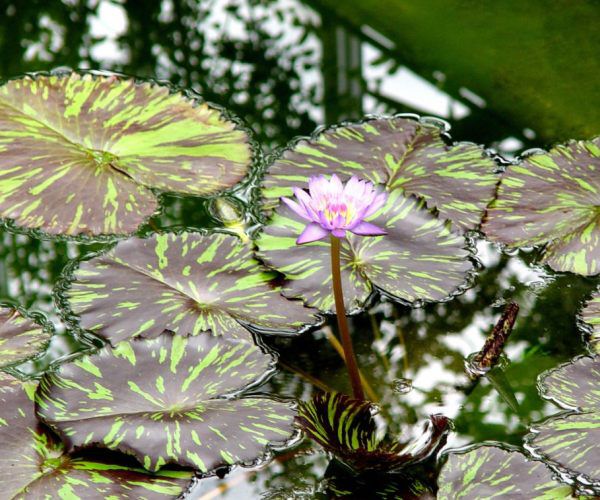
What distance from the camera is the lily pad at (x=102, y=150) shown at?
2344mm

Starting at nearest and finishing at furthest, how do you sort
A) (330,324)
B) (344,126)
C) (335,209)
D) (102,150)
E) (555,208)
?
1. (335,209)
2. (330,324)
3. (555,208)
4. (102,150)
5. (344,126)

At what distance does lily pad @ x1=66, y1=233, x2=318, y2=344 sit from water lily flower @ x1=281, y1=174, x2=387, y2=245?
0.39 metres

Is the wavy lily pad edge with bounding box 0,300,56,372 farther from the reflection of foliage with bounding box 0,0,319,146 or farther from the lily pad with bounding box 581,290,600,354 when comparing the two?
the lily pad with bounding box 581,290,600,354

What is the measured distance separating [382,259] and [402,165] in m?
0.44

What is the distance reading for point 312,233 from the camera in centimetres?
174

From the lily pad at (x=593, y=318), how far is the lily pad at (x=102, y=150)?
40.9 inches

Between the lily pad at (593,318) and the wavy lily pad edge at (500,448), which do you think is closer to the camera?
the wavy lily pad edge at (500,448)

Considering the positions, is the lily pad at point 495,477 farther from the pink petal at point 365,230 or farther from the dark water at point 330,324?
the pink petal at point 365,230

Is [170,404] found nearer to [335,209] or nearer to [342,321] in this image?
[342,321]

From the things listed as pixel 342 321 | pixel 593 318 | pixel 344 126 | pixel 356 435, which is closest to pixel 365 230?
pixel 342 321

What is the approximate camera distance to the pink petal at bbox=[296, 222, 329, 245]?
1730 millimetres

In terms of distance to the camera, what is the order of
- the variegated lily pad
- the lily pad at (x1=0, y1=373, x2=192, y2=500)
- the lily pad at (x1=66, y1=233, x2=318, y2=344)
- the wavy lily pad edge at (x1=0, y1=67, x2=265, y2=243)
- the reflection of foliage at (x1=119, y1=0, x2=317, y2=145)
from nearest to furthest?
the lily pad at (x1=0, y1=373, x2=192, y2=500) → the variegated lily pad → the lily pad at (x1=66, y1=233, x2=318, y2=344) → the wavy lily pad edge at (x1=0, y1=67, x2=265, y2=243) → the reflection of foliage at (x1=119, y1=0, x2=317, y2=145)

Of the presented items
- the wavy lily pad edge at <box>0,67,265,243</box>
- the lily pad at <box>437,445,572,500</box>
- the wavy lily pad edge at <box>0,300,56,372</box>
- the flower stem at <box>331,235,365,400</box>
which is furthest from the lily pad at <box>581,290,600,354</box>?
the wavy lily pad edge at <box>0,300,56,372</box>

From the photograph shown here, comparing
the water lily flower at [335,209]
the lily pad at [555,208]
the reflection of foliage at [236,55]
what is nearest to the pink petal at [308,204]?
the water lily flower at [335,209]
